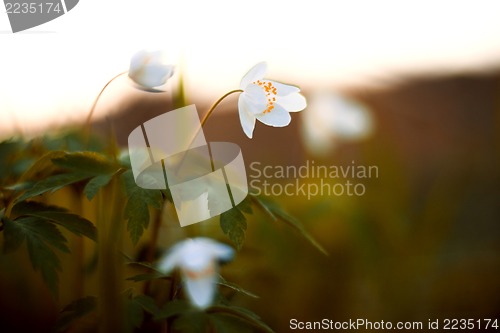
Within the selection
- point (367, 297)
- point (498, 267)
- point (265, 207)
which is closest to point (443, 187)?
point (498, 267)

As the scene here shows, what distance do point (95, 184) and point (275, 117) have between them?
249 millimetres

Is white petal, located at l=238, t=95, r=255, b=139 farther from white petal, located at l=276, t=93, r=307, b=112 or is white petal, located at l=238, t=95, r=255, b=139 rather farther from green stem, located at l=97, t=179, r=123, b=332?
green stem, located at l=97, t=179, r=123, b=332

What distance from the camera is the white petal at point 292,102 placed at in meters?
0.72

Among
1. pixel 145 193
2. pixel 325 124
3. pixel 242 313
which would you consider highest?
pixel 145 193

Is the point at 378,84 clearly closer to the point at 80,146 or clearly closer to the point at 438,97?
the point at 438,97

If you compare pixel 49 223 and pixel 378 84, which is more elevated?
pixel 49 223

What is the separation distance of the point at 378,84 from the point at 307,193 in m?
0.61

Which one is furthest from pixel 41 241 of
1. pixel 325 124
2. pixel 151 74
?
pixel 325 124

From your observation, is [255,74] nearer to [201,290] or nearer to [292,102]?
[292,102]

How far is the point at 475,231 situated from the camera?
1427mm

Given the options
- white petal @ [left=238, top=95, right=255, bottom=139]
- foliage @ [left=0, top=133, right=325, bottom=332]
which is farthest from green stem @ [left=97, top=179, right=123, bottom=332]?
white petal @ [left=238, top=95, right=255, bottom=139]

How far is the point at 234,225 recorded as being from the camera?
57 centimetres

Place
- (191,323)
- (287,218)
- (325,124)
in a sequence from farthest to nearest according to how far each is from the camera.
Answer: (325,124)
(287,218)
(191,323)

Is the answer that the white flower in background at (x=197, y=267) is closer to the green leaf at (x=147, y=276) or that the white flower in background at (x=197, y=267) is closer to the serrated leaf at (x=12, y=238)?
the green leaf at (x=147, y=276)
